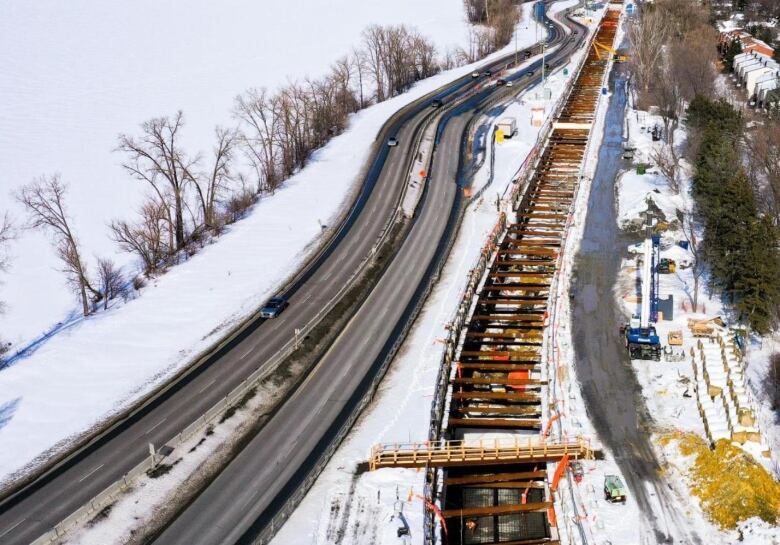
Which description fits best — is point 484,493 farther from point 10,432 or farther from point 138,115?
point 138,115

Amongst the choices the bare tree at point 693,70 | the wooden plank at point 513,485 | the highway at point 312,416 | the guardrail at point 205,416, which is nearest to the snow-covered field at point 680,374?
the wooden plank at point 513,485

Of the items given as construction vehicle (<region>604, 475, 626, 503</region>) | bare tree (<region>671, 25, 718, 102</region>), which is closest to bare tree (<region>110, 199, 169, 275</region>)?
construction vehicle (<region>604, 475, 626, 503</region>)

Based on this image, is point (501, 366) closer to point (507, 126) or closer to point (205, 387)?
point (205, 387)

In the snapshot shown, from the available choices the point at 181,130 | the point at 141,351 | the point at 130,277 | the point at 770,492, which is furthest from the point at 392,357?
the point at 181,130

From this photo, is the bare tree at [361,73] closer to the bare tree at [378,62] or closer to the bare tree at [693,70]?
the bare tree at [378,62]

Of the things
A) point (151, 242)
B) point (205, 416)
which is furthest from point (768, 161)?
point (151, 242)

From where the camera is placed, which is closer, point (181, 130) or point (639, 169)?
point (639, 169)

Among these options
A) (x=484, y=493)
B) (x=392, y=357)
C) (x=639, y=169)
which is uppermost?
(x=639, y=169)
